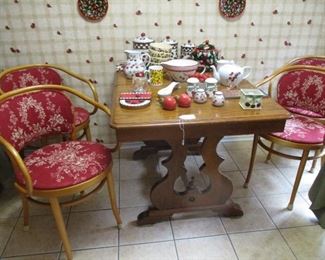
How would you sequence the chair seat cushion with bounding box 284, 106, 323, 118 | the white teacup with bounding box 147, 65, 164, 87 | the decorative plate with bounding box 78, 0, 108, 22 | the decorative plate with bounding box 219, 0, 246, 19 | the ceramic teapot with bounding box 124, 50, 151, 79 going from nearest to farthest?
the white teacup with bounding box 147, 65, 164, 87 → the ceramic teapot with bounding box 124, 50, 151, 79 → the chair seat cushion with bounding box 284, 106, 323, 118 → the decorative plate with bounding box 78, 0, 108, 22 → the decorative plate with bounding box 219, 0, 246, 19

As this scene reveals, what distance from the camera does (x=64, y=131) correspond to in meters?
1.70

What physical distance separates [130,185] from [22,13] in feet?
4.86

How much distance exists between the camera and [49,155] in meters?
1.56

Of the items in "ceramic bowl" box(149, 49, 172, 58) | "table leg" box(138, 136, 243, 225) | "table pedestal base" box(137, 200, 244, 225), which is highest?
"ceramic bowl" box(149, 49, 172, 58)

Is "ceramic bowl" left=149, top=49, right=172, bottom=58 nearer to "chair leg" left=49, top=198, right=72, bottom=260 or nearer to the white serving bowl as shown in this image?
the white serving bowl

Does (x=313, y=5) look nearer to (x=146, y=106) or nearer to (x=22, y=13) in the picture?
(x=146, y=106)

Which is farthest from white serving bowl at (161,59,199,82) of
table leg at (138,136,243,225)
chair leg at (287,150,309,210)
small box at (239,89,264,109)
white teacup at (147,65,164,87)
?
chair leg at (287,150,309,210)

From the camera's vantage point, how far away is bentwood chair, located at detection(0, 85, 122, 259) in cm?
136

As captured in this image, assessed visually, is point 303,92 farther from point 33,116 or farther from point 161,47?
point 33,116

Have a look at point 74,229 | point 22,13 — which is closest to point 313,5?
point 22,13

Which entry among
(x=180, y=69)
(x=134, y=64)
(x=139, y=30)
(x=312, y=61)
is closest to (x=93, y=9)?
(x=139, y=30)

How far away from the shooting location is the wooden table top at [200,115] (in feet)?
4.36

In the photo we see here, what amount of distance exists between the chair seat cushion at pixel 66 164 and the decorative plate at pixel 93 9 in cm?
101

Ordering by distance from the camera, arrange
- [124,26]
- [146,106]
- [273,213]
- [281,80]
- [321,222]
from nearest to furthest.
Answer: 1. [146,106]
2. [321,222]
3. [273,213]
4. [281,80]
5. [124,26]
